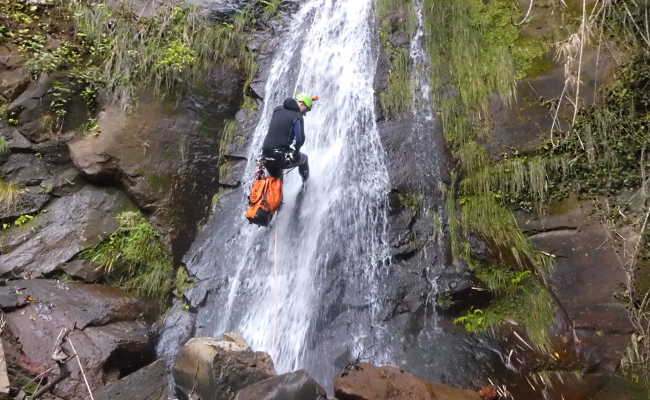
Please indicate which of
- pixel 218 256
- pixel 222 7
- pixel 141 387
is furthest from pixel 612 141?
pixel 222 7

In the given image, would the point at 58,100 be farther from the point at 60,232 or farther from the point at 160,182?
the point at 60,232

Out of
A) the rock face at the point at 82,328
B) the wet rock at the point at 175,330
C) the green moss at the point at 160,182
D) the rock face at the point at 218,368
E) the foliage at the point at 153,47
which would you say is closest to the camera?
the rock face at the point at 218,368

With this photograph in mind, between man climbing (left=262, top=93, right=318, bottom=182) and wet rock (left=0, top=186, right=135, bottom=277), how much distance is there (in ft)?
8.41

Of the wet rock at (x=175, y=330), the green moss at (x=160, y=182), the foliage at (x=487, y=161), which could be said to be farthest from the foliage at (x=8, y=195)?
the foliage at (x=487, y=161)

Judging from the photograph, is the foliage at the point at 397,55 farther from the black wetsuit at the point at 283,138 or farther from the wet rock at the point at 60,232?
the wet rock at the point at 60,232

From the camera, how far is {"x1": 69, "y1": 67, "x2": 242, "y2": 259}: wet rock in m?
6.55

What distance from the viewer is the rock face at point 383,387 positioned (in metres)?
3.59

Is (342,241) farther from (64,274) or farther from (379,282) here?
(64,274)

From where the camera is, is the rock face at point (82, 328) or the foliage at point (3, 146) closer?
the rock face at point (82, 328)

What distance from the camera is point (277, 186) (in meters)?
5.77

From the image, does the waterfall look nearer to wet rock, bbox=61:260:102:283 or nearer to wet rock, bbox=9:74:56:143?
wet rock, bbox=61:260:102:283

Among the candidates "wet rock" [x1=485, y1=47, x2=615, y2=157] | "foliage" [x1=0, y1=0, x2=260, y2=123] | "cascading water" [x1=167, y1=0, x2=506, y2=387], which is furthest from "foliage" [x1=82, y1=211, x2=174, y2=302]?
"wet rock" [x1=485, y1=47, x2=615, y2=157]

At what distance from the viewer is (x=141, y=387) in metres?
4.27

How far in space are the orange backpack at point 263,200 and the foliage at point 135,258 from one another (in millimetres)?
1744
